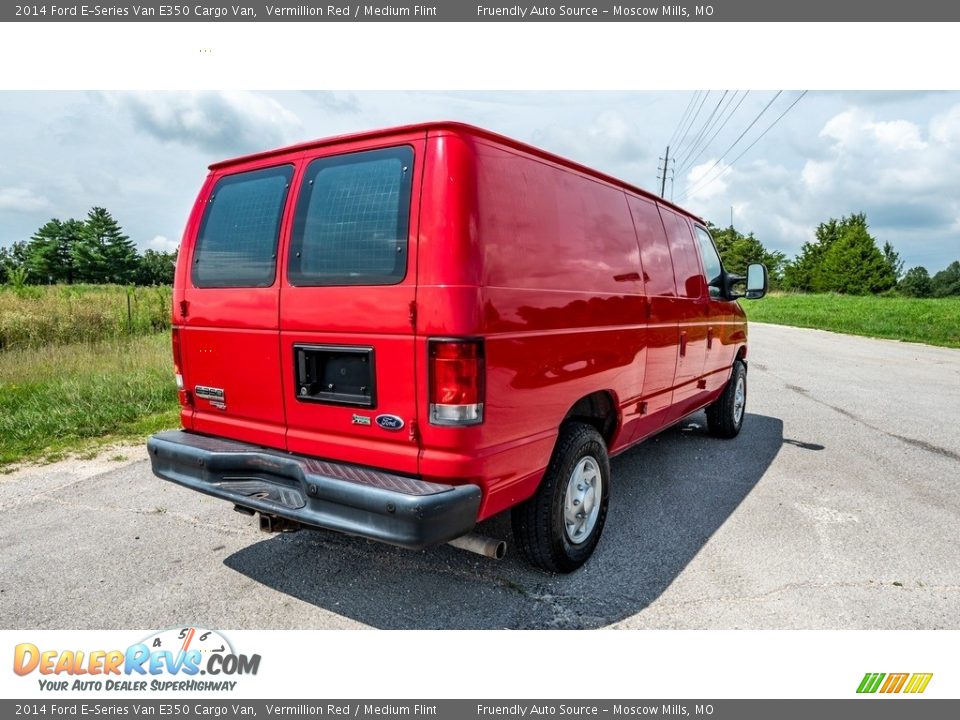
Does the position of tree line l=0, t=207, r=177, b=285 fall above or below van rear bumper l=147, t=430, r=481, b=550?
above

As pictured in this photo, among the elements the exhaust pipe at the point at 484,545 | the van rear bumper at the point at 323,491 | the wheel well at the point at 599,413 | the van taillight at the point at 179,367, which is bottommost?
the exhaust pipe at the point at 484,545

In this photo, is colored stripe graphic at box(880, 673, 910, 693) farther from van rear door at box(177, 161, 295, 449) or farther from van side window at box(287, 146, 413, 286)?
van rear door at box(177, 161, 295, 449)

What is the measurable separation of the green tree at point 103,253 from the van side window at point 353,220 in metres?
77.6

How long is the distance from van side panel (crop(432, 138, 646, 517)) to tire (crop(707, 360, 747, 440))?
2.78 m

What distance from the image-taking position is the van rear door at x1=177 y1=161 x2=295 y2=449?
10.1ft

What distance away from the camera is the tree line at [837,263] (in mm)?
65500

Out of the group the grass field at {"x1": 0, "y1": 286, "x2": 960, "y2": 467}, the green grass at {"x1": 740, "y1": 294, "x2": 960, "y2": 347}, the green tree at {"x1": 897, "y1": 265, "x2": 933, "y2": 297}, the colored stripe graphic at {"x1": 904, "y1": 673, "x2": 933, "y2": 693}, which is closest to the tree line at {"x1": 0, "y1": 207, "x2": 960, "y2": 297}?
the green tree at {"x1": 897, "y1": 265, "x2": 933, "y2": 297}

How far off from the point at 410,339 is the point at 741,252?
273ft

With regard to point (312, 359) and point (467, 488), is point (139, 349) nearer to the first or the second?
point (312, 359)

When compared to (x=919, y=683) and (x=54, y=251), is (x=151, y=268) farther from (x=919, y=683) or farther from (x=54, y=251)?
(x=919, y=683)

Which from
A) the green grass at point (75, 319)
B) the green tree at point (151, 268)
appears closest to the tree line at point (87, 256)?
the green tree at point (151, 268)

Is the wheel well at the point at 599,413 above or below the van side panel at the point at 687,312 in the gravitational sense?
below

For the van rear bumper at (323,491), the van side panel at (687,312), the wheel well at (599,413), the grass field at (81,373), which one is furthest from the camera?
the grass field at (81,373)

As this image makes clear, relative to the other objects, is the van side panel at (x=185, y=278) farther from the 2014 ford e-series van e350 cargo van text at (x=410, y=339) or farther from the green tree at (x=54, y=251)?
the green tree at (x=54, y=251)
